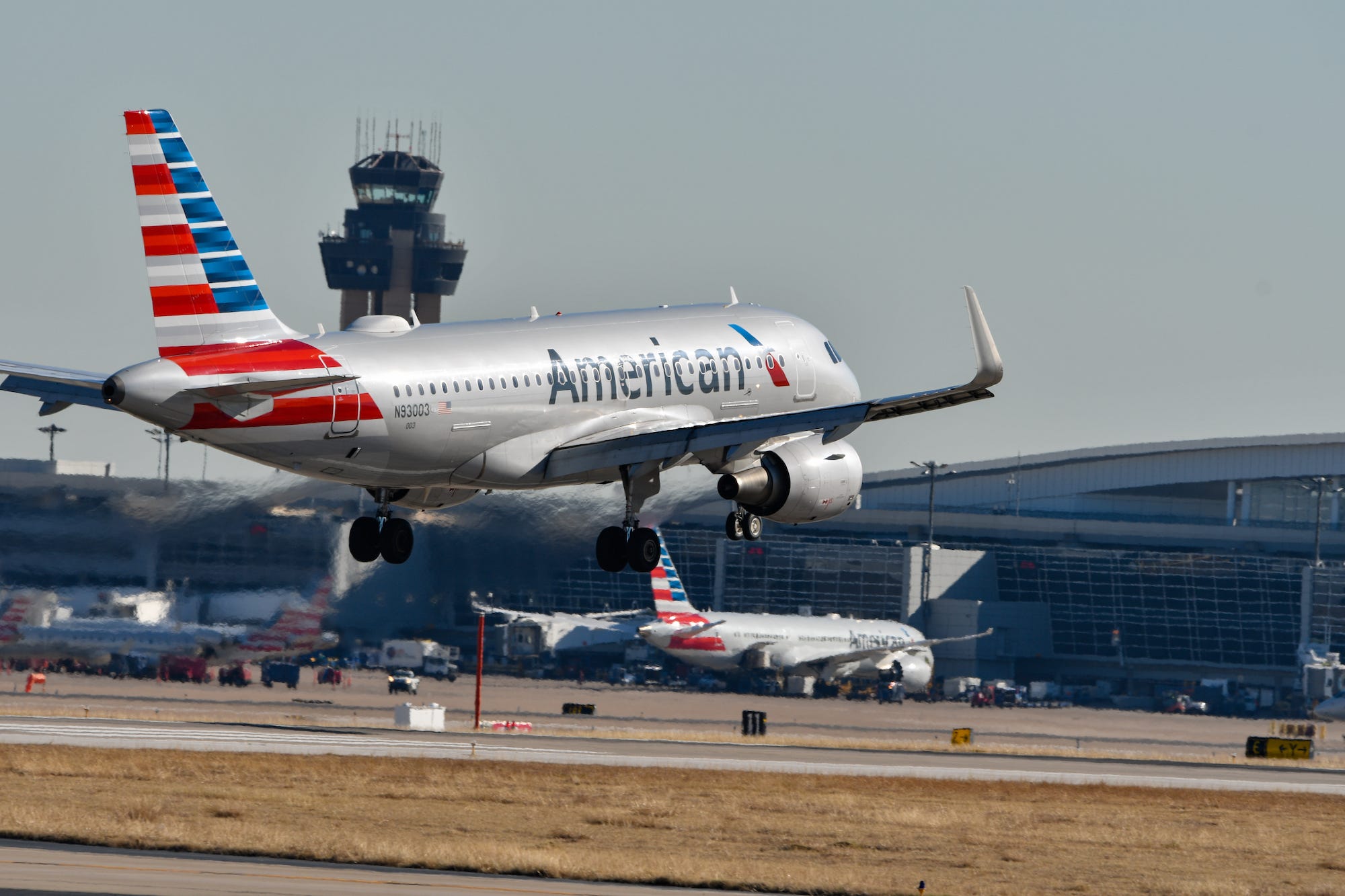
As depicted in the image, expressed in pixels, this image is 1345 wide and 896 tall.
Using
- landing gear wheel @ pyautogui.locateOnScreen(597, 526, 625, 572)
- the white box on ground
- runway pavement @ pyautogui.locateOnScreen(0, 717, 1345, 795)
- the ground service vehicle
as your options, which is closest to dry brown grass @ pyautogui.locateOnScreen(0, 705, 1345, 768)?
the white box on ground

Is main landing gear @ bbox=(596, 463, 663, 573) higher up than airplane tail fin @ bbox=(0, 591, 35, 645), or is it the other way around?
main landing gear @ bbox=(596, 463, 663, 573)

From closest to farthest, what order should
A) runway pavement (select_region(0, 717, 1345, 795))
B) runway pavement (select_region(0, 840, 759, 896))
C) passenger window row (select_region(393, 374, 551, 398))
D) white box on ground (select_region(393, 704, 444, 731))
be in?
runway pavement (select_region(0, 840, 759, 896)), passenger window row (select_region(393, 374, 551, 398)), runway pavement (select_region(0, 717, 1345, 795)), white box on ground (select_region(393, 704, 444, 731))

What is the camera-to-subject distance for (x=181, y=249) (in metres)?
36.9

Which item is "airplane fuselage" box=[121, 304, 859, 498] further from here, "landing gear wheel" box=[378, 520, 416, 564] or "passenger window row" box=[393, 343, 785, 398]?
"landing gear wheel" box=[378, 520, 416, 564]

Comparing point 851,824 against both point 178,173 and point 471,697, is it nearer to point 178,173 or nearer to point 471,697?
point 178,173

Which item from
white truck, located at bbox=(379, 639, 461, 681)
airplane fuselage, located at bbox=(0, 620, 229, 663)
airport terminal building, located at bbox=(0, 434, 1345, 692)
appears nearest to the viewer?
airport terminal building, located at bbox=(0, 434, 1345, 692)

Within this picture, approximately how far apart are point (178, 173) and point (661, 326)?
493 inches

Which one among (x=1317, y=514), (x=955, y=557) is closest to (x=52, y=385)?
(x=955, y=557)

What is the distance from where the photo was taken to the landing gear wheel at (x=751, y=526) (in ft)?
146

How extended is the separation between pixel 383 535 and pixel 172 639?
165 ft

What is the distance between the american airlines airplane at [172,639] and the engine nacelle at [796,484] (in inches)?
1975

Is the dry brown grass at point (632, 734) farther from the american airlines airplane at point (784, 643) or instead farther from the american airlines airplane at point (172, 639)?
the american airlines airplane at point (784, 643)

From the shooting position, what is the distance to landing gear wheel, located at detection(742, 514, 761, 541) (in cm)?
4436

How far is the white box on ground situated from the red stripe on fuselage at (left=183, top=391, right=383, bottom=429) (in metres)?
39.2
